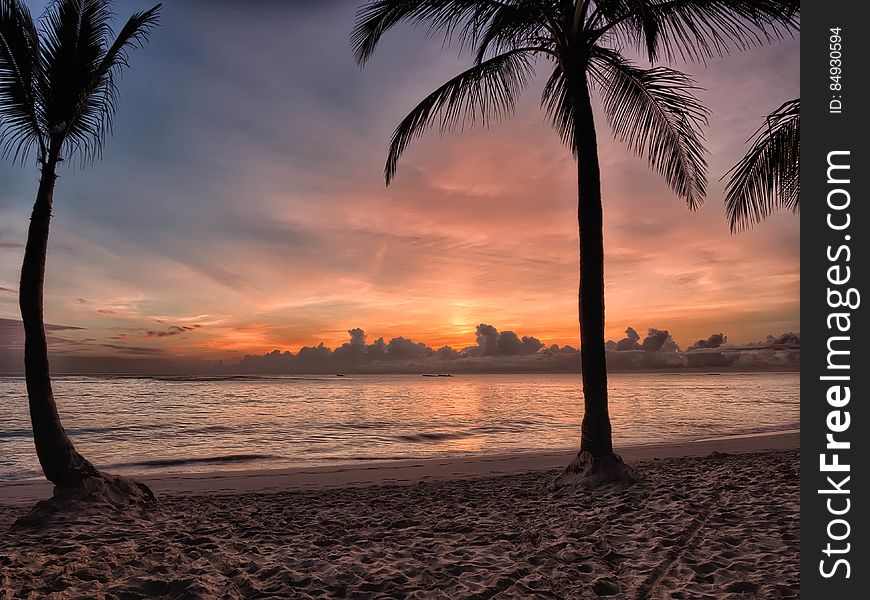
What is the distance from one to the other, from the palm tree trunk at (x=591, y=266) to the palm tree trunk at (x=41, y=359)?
6.54 m

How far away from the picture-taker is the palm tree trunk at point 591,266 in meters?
7.55

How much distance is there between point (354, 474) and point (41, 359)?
5960mm

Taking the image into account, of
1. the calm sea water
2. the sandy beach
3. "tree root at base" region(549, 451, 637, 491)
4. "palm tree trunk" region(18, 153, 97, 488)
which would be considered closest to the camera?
the sandy beach

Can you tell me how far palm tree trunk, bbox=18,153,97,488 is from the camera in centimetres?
641

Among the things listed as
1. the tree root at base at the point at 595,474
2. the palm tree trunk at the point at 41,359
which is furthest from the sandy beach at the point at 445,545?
A: the palm tree trunk at the point at 41,359

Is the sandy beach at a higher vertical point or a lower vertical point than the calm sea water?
higher

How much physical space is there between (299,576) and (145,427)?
64.9 ft

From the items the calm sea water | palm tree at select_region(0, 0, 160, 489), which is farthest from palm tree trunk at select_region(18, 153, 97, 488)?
the calm sea water

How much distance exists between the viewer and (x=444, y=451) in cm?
1548

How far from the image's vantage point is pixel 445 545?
16.7ft

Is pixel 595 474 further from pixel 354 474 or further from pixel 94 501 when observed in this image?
pixel 94 501

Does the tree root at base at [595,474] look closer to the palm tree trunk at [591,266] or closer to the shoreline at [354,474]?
the palm tree trunk at [591,266]

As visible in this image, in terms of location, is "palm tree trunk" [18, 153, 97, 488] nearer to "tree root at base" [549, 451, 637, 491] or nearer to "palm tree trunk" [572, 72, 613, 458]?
"tree root at base" [549, 451, 637, 491]

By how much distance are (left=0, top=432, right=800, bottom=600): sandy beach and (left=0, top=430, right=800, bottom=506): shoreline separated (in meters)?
1.25
